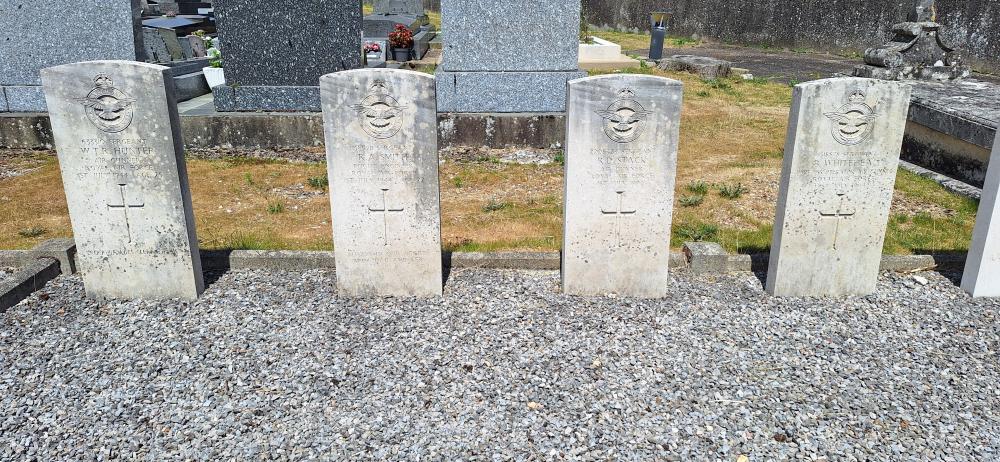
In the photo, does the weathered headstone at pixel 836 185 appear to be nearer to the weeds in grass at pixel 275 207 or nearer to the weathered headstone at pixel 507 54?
the weeds in grass at pixel 275 207

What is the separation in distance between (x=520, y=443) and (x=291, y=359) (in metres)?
1.41

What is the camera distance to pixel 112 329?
414 cm

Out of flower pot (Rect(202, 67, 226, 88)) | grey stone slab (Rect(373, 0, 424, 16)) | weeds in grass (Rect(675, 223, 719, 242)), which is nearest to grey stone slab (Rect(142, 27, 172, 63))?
flower pot (Rect(202, 67, 226, 88))

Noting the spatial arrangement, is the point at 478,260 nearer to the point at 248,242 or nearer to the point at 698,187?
the point at 248,242

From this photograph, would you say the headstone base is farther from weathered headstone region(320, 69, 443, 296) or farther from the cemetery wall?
the cemetery wall

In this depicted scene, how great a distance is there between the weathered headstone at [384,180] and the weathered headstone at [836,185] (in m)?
2.18

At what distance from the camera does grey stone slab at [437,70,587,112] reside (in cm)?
834

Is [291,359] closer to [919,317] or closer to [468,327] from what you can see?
[468,327]

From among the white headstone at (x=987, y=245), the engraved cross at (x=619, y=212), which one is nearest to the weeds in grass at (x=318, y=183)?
the engraved cross at (x=619, y=212)

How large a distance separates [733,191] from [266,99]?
5413mm

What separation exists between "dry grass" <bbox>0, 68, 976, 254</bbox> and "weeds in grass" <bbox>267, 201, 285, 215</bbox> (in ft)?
0.03

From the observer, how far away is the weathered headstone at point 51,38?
27.3ft

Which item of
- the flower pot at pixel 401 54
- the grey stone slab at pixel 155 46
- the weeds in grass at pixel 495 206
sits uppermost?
the grey stone slab at pixel 155 46

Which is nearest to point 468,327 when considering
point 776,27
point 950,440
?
point 950,440
